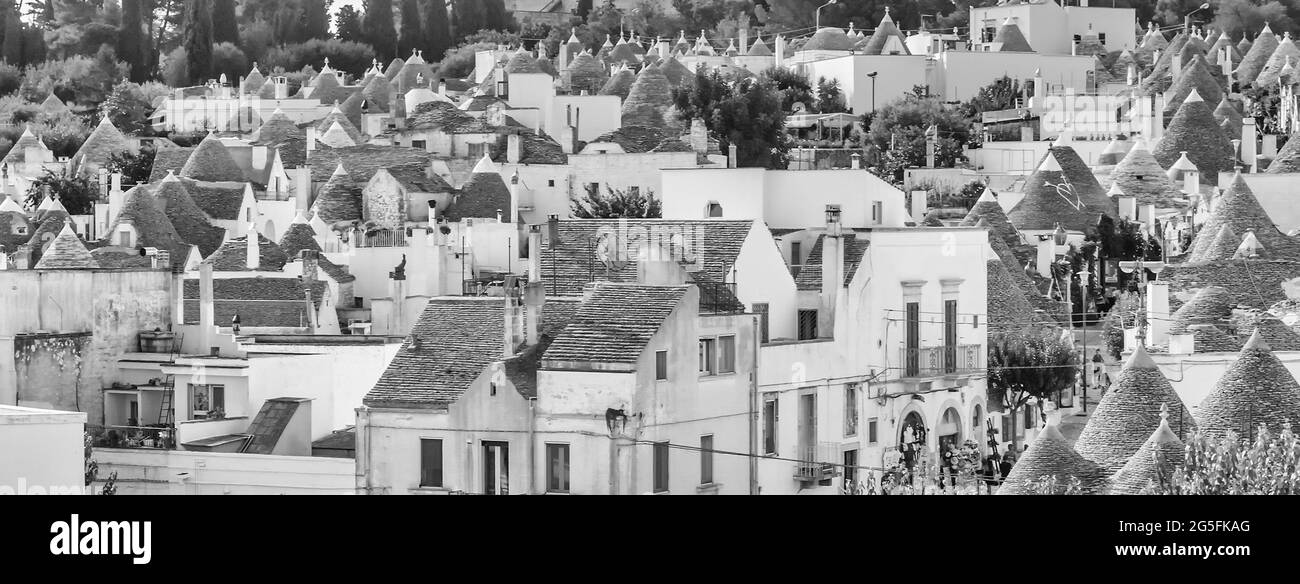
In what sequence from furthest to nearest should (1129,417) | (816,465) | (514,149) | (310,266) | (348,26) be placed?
1. (348,26)
2. (514,149)
3. (310,266)
4. (1129,417)
5. (816,465)

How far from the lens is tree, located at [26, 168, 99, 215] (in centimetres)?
5591

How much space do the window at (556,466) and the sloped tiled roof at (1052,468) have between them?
3992 millimetres

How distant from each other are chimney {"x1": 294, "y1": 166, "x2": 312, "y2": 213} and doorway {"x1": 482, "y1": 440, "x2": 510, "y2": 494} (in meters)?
30.0

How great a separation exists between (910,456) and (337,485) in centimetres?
614

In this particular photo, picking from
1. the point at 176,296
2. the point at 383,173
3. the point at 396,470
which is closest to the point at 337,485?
the point at 396,470

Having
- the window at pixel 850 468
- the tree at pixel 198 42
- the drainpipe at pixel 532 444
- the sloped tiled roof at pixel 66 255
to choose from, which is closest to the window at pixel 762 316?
the window at pixel 850 468

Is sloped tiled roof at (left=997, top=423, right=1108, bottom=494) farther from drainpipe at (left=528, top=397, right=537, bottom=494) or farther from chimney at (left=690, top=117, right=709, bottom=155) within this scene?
chimney at (left=690, top=117, right=709, bottom=155)

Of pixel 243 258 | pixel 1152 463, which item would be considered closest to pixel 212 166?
pixel 243 258

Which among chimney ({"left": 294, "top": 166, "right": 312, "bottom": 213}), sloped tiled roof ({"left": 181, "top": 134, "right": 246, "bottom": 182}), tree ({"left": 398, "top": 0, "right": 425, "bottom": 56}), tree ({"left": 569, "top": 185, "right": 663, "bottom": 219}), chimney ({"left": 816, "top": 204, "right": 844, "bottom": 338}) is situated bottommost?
chimney ({"left": 816, "top": 204, "right": 844, "bottom": 338})

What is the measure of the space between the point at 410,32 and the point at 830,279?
71.1 metres

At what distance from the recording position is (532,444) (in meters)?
19.8

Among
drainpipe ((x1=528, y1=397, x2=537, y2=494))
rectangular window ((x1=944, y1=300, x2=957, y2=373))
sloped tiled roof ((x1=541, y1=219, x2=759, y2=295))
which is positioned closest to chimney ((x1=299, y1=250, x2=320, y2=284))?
sloped tiled roof ((x1=541, y1=219, x2=759, y2=295))

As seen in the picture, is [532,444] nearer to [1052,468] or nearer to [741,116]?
[1052,468]
